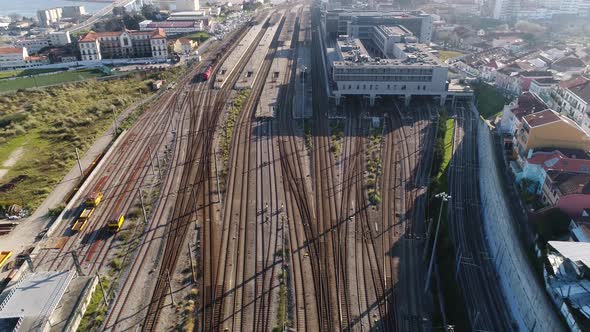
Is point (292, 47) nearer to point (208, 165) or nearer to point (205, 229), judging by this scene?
point (208, 165)

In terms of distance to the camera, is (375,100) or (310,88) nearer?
(375,100)

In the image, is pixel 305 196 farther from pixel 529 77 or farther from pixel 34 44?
pixel 34 44

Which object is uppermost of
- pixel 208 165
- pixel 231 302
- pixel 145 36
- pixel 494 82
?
pixel 145 36

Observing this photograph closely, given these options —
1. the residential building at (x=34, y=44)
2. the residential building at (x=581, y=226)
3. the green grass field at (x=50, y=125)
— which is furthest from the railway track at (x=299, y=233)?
the residential building at (x=34, y=44)

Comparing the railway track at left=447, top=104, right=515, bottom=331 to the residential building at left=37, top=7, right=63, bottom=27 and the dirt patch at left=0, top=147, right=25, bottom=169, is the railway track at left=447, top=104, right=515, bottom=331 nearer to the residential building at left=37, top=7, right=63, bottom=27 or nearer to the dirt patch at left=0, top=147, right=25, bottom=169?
the dirt patch at left=0, top=147, right=25, bottom=169

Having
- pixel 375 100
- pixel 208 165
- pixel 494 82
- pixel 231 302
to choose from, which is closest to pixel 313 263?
pixel 231 302

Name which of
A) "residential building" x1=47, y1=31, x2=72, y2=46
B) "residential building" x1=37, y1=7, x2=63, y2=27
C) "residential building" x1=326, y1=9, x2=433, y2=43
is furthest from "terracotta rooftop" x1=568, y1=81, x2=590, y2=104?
"residential building" x1=37, y1=7, x2=63, y2=27

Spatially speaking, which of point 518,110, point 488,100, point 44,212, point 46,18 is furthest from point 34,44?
point 518,110
